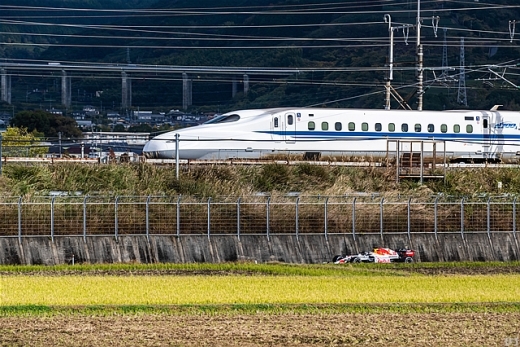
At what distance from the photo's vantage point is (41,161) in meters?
48.1

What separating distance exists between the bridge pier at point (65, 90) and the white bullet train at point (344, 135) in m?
128

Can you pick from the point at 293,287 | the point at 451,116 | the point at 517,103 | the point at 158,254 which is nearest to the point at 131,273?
the point at 158,254

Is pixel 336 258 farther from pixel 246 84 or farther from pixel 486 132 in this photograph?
pixel 246 84

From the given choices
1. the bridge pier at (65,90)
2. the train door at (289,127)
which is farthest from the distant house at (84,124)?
the train door at (289,127)

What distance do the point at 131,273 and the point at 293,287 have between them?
6.30m

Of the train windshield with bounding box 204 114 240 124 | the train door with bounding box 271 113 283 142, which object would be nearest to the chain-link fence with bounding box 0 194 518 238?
the train door with bounding box 271 113 283 142

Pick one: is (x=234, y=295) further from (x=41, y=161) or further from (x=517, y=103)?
(x=517, y=103)

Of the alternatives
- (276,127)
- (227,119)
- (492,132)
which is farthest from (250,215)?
(492,132)

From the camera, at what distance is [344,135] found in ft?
181

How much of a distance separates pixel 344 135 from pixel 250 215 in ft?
51.4

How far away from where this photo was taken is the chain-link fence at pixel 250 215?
3812cm

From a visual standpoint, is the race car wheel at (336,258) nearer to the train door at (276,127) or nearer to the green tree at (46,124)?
the train door at (276,127)

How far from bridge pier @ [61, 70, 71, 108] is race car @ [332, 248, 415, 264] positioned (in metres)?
Result: 144

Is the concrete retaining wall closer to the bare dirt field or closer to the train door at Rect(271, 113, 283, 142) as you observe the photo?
the bare dirt field
